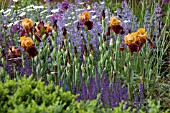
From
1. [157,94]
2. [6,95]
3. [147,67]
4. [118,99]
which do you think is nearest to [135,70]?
[147,67]

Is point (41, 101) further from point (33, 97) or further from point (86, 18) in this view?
point (86, 18)

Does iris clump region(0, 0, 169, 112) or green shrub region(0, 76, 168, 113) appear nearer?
green shrub region(0, 76, 168, 113)

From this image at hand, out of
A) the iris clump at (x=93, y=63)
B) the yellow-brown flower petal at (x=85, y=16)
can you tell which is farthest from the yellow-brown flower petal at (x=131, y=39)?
the yellow-brown flower petal at (x=85, y=16)

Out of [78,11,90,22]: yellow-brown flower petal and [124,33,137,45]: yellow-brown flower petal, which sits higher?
[78,11,90,22]: yellow-brown flower petal

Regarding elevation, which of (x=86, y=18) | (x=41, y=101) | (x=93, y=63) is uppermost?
(x=86, y=18)

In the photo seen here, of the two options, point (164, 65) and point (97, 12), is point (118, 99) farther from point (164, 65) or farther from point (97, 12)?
point (97, 12)

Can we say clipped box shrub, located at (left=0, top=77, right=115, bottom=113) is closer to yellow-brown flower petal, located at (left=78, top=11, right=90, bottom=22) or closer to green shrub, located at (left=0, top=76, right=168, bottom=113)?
green shrub, located at (left=0, top=76, right=168, bottom=113)

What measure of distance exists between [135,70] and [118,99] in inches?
42.6

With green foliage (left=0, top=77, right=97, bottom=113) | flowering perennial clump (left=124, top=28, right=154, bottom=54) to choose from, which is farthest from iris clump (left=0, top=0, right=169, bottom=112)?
green foliage (left=0, top=77, right=97, bottom=113)

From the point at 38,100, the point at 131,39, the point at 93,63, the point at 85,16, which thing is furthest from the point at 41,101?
the point at 93,63

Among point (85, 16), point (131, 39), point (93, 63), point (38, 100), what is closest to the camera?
point (38, 100)

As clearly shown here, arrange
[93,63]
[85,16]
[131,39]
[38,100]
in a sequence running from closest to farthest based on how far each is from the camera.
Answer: [38,100] < [131,39] < [85,16] < [93,63]

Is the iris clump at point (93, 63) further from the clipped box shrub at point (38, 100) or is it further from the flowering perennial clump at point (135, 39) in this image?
the clipped box shrub at point (38, 100)

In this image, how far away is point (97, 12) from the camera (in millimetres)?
6008
